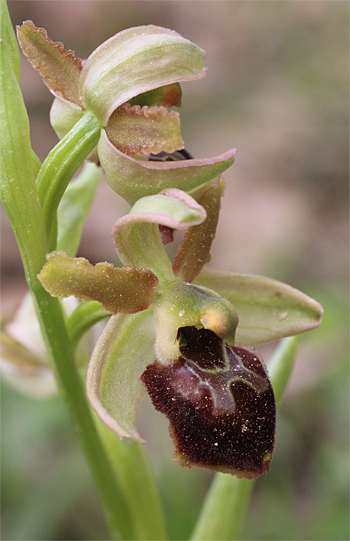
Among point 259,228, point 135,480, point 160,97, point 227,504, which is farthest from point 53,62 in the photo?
point 259,228

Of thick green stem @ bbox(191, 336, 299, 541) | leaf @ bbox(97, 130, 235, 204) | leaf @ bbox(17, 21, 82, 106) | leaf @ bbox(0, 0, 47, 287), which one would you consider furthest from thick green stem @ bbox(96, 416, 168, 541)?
leaf @ bbox(17, 21, 82, 106)

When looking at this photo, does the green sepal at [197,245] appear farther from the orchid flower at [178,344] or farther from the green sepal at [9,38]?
the green sepal at [9,38]

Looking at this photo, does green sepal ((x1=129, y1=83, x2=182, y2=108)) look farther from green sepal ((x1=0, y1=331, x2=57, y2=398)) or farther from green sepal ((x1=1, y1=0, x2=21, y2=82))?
green sepal ((x1=0, y1=331, x2=57, y2=398))

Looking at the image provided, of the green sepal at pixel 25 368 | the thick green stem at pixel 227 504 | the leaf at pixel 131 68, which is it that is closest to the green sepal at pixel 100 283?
the leaf at pixel 131 68

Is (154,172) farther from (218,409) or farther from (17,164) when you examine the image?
(218,409)

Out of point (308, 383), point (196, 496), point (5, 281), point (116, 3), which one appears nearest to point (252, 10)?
point (116, 3)

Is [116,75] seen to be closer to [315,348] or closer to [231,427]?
[231,427]
